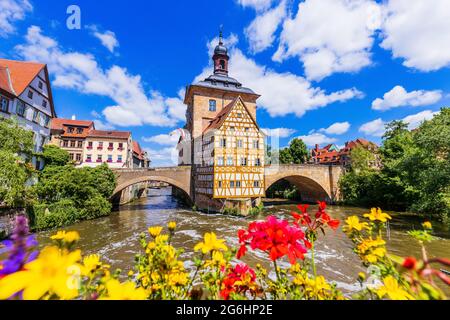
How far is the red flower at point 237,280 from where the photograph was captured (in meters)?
1.22

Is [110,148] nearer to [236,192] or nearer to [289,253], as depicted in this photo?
[236,192]

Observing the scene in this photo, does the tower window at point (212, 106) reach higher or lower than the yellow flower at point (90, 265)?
higher

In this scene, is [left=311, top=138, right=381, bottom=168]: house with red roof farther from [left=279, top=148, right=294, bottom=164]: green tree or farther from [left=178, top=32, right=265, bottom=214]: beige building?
[left=178, top=32, right=265, bottom=214]: beige building

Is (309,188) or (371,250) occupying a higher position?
(371,250)

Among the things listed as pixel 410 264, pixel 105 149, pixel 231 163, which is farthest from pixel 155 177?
pixel 410 264

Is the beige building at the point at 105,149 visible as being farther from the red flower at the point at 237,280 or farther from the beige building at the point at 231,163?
the red flower at the point at 237,280

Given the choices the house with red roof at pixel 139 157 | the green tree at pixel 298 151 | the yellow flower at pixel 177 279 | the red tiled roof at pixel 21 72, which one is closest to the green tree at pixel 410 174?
the green tree at pixel 298 151

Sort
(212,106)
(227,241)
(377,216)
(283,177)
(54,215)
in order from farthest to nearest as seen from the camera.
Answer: (212,106), (283,177), (54,215), (227,241), (377,216)

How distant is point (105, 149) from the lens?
28.6m

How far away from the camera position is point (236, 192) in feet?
56.6

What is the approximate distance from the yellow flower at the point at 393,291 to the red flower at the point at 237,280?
730 mm

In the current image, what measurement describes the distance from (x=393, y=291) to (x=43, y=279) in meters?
1.45

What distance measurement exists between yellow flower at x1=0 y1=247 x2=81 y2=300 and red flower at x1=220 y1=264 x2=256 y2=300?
2.57 feet

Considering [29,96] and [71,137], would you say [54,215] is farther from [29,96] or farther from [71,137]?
[71,137]
